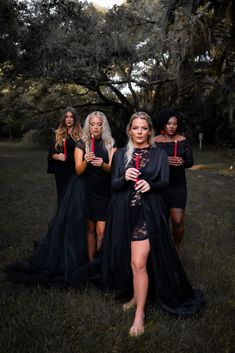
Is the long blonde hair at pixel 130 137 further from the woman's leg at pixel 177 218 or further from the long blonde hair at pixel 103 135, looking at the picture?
the woman's leg at pixel 177 218

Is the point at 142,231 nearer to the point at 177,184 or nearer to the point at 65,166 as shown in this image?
the point at 177,184

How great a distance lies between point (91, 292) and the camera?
14.4 ft

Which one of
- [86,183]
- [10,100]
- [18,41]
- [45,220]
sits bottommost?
[45,220]

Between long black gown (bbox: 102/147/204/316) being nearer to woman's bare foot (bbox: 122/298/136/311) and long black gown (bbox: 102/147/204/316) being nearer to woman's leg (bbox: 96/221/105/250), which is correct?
woman's bare foot (bbox: 122/298/136/311)

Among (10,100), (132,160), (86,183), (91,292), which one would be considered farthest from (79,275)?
(10,100)

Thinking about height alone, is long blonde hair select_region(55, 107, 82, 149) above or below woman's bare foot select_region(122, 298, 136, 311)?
above

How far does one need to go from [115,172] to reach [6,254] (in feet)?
8.69

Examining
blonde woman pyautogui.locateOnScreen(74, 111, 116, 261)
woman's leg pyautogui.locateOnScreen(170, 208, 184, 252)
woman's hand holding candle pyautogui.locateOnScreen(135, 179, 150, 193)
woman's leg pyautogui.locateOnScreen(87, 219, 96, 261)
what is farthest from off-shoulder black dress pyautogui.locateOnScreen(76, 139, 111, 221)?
woman's hand holding candle pyautogui.locateOnScreen(135, 179, 150, 193)

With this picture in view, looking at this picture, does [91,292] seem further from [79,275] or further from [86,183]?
[86,183]

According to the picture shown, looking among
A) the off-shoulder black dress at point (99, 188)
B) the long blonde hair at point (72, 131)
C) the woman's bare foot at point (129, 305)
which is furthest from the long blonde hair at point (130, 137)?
the long blonde hair at point (72, 131)

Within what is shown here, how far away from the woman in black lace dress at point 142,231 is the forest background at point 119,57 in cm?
784

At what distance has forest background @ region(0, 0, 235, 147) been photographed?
38.1ft

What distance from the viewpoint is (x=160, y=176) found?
389 cm

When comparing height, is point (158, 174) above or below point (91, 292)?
above
